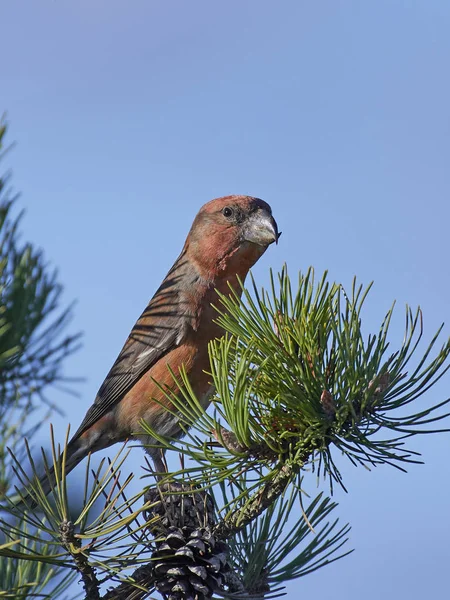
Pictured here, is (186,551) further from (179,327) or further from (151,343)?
(151,343)

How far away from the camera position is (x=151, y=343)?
3.86 meters

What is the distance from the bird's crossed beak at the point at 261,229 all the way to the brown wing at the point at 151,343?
15.9 inches

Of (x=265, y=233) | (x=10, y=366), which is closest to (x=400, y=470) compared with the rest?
(x=10, y=366)

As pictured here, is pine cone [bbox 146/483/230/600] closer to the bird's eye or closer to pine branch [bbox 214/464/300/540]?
pine branch [bbox 214/464/300/540]

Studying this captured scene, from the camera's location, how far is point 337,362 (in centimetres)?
179

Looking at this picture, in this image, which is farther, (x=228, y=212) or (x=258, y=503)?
(x=228, y=212)

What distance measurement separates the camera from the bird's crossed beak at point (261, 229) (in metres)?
3.83

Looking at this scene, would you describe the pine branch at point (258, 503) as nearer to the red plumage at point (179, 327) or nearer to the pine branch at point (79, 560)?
the pine branch at point (79, 560)

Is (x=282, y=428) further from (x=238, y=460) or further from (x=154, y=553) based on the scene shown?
(x=154, y=553)

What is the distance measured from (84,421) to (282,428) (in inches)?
95.7

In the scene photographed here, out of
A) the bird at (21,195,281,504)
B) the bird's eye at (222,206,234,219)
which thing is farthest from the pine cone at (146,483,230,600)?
the bird's eye at (222,206,234,219)

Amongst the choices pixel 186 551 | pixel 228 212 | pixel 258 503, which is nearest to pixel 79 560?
pixel 186 551

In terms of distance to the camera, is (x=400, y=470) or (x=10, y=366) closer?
(x=400, y=470)

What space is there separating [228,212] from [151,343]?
0.86 m
